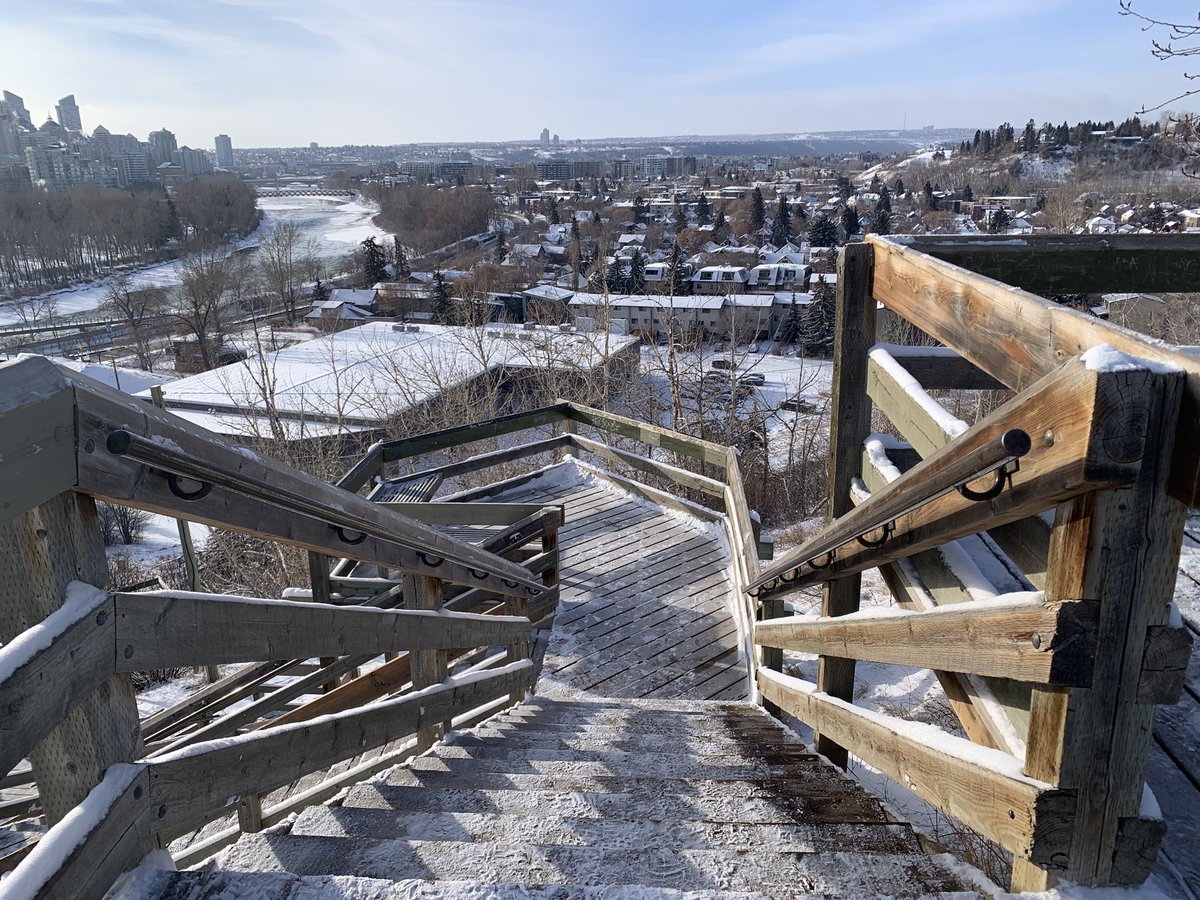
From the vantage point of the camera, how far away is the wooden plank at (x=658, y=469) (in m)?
5.88

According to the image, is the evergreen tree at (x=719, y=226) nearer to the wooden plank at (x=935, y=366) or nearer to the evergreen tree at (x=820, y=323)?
the evergreen tree at (x=820, y=323)

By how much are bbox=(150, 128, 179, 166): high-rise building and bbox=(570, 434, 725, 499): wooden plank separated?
642 feet

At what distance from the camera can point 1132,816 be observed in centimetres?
116

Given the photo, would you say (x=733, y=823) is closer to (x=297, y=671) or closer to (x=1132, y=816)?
(x=1132, y=816)

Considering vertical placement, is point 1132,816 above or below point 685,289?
above

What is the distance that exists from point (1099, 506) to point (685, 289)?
155 feet

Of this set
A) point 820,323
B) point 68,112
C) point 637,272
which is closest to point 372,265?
point 637,272

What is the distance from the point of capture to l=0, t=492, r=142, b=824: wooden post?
1030mm

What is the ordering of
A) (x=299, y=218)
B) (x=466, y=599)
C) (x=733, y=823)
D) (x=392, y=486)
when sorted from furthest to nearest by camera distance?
(x=299, y=218) < (x=392, y=486) < (x=466, y=599) < (x=733, y=823)

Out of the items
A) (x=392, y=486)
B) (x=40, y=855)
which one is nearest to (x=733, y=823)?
(x=40, y=855)

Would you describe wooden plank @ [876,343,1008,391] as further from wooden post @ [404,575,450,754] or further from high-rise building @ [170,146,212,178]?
high-rise building @ [170,146,212,178]

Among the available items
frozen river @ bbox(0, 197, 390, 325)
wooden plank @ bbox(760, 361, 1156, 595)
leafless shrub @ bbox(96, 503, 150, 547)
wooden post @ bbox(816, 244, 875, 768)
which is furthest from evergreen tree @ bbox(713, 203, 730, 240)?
wooden plank @ bbox(760, 361, 1156, 595)

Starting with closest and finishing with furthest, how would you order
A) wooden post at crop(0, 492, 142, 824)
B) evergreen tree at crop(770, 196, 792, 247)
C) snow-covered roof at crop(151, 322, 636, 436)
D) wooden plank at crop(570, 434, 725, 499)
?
1. wooden post at crop(0, 492, 142, 824)
2. wooden plank at crop(570, 434, 725, 499)
3. snow-covered roof at crop(151, 322, 636, 436)
4. evergreen tree at crop(770, 196, 792, 247)

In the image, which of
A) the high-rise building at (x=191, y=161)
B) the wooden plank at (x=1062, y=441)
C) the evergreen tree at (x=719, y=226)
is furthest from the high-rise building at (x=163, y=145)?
the wooden plank at (x=1062, y=441)
